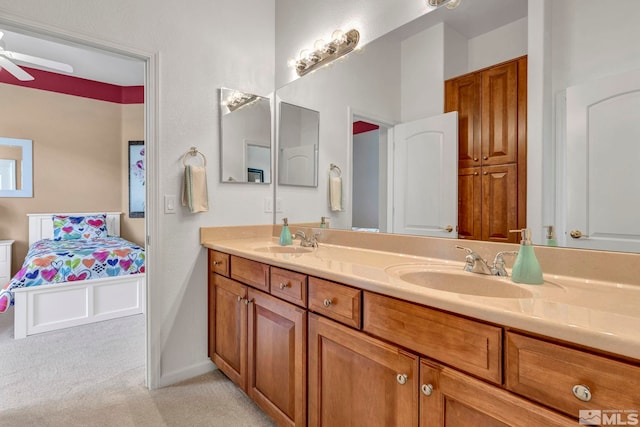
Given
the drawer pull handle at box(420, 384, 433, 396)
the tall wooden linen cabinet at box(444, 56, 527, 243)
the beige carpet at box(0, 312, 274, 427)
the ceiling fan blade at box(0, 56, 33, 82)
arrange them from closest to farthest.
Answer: the drawer pull handle at box(420, 384, 433, 396) → the tall wooden linen cabinet at box(444, 56, 527, 243) → the beige carpet at box(0, 312, 274, 427) → the ceiling fan blade at box(0, 56, 33, 82)

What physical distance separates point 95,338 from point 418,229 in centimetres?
292

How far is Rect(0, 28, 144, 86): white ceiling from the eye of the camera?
3.70 metres

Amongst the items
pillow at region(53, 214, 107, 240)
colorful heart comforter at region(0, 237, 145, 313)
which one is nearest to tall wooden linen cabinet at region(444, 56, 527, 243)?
colorful heart comforter at region(0, 237, 145, 313)

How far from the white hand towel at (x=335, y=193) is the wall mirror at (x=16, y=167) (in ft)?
14.8

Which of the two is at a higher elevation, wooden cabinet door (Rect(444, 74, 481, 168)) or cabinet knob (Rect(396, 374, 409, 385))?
wooden cabinet door (Rect(444, 74, 481, 168))

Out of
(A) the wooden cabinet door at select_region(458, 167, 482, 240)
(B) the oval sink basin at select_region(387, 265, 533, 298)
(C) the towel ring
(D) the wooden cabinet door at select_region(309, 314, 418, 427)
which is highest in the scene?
(C) the towel ring

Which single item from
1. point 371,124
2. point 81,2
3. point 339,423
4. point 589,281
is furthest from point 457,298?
point 81,2

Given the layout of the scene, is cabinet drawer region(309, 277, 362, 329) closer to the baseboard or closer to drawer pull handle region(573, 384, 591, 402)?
drawer pull handle region(573, 384, 591, 402)

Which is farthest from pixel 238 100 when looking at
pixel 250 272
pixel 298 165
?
pixel 250 272

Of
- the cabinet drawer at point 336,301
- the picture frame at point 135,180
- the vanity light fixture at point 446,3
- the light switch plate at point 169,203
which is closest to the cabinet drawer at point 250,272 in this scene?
the cabinet drawer at point 336,301

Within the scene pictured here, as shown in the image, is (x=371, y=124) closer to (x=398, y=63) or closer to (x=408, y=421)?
(x=398, y=63)

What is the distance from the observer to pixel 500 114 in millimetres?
1377

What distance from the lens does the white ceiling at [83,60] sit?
12.1 ft

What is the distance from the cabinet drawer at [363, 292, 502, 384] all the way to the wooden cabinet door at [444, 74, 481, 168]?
0.81 m
